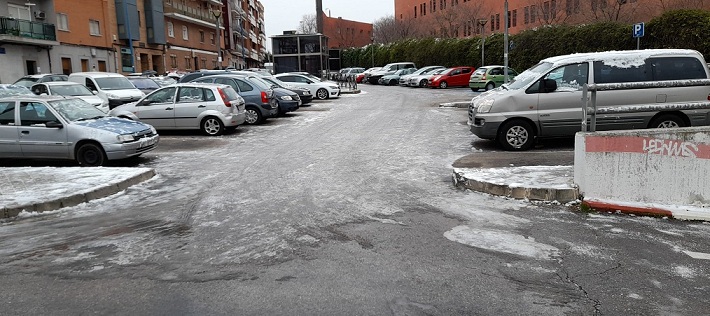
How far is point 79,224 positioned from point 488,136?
7.46m

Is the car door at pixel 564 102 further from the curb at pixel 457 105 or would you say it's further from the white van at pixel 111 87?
the white van at pixel 111 87

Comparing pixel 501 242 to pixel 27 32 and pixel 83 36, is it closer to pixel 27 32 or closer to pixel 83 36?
pixel 27 32

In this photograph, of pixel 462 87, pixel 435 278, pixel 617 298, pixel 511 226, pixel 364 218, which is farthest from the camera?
pixel 462 87

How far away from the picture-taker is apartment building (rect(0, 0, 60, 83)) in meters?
31.0

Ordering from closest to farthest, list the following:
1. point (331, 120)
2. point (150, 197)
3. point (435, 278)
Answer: point (435, 278), point (150, 197), point (331, 120)

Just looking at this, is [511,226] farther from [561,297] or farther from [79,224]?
[79,224]

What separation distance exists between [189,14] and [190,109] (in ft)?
144

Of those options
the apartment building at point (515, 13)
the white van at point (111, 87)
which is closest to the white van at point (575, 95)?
the white van at point (111, 87)

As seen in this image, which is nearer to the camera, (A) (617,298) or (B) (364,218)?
(A) (617,298)

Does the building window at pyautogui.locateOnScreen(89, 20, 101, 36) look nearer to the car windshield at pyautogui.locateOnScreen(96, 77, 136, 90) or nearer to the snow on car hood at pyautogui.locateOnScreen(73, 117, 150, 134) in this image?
the car windshield at pyautogui.locateOnScreen(96, 77, 136, 90)

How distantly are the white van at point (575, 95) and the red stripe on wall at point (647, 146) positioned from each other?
9.97 feet

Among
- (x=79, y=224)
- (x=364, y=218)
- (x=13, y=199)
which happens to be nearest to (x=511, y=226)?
(x=364, y=218)

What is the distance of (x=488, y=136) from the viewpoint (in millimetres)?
10742

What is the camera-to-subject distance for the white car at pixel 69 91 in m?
17.0
